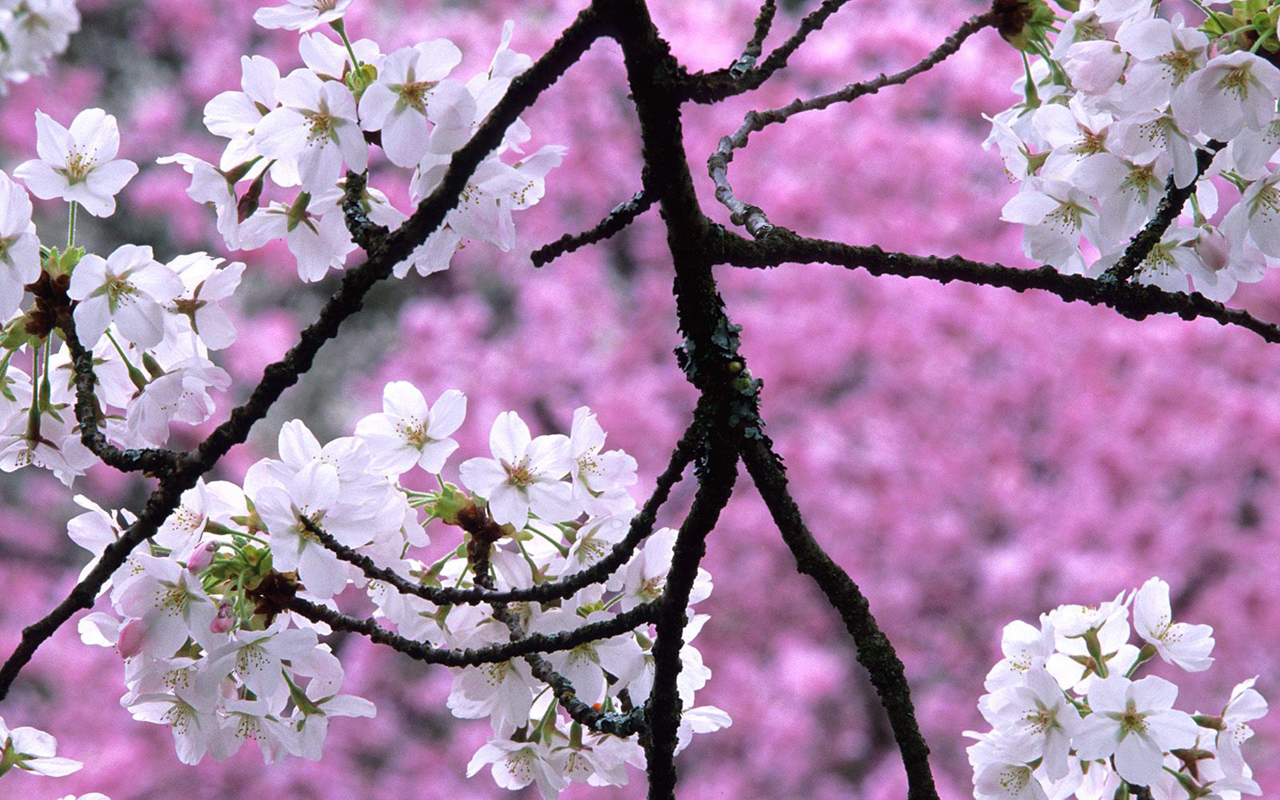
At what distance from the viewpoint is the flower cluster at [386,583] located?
0.93 m

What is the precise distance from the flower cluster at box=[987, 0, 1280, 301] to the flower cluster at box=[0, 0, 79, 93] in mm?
717

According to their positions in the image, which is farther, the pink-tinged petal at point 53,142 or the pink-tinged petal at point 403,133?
the pink-tinged petal at point 53,142

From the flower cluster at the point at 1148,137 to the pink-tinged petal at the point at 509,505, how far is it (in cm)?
48

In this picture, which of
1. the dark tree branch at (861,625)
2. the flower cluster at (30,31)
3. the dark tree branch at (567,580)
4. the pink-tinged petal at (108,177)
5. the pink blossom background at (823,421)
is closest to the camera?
the flower cluster at (30,31)

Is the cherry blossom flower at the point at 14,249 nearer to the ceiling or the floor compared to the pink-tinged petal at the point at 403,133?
nearer to the floor

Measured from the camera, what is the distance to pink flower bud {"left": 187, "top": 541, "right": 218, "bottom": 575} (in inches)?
36.7

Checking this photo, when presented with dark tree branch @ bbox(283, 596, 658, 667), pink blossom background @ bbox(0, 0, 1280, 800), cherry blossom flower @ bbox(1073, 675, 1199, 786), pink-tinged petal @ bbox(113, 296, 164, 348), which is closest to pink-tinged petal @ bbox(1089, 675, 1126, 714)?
cherry blossom flower @ bbox(1073, 675, 1199, 786)

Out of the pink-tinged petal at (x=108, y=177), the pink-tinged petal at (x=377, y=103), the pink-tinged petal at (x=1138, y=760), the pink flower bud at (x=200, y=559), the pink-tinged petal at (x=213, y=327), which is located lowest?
the pink-tinged petal at (x=1138, y=760)

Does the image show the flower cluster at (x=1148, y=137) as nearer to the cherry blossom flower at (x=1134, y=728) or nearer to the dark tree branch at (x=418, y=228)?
the cherry blossom flower at (x=1134, y=728)

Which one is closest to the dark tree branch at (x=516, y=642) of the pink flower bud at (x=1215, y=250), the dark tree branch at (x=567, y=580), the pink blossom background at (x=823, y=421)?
the dark tree branch at (x=567, y=580)

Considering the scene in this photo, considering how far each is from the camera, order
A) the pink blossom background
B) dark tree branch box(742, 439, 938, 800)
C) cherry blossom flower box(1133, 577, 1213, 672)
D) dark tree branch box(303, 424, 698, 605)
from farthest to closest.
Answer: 1. the pink blossom background
2. cherry blossom flower box(1133, 577, 1213, 672)
3. dark tree branch box(742, 439, 938, 800)
4. dark tree branch box(303, 424, 698, 605)

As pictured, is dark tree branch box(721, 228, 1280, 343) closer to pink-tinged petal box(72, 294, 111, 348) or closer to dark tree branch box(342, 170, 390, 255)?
dark tree branch box(342, 170, 390, 255)

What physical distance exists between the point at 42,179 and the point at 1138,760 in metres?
1.04

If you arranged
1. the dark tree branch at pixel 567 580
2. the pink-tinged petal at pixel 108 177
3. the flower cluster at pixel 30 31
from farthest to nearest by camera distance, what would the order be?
the pink-tinged petal at pixel 108 177 < the dark tree branch at pixel 567 580 < the flower cluster at pixel 30 31
